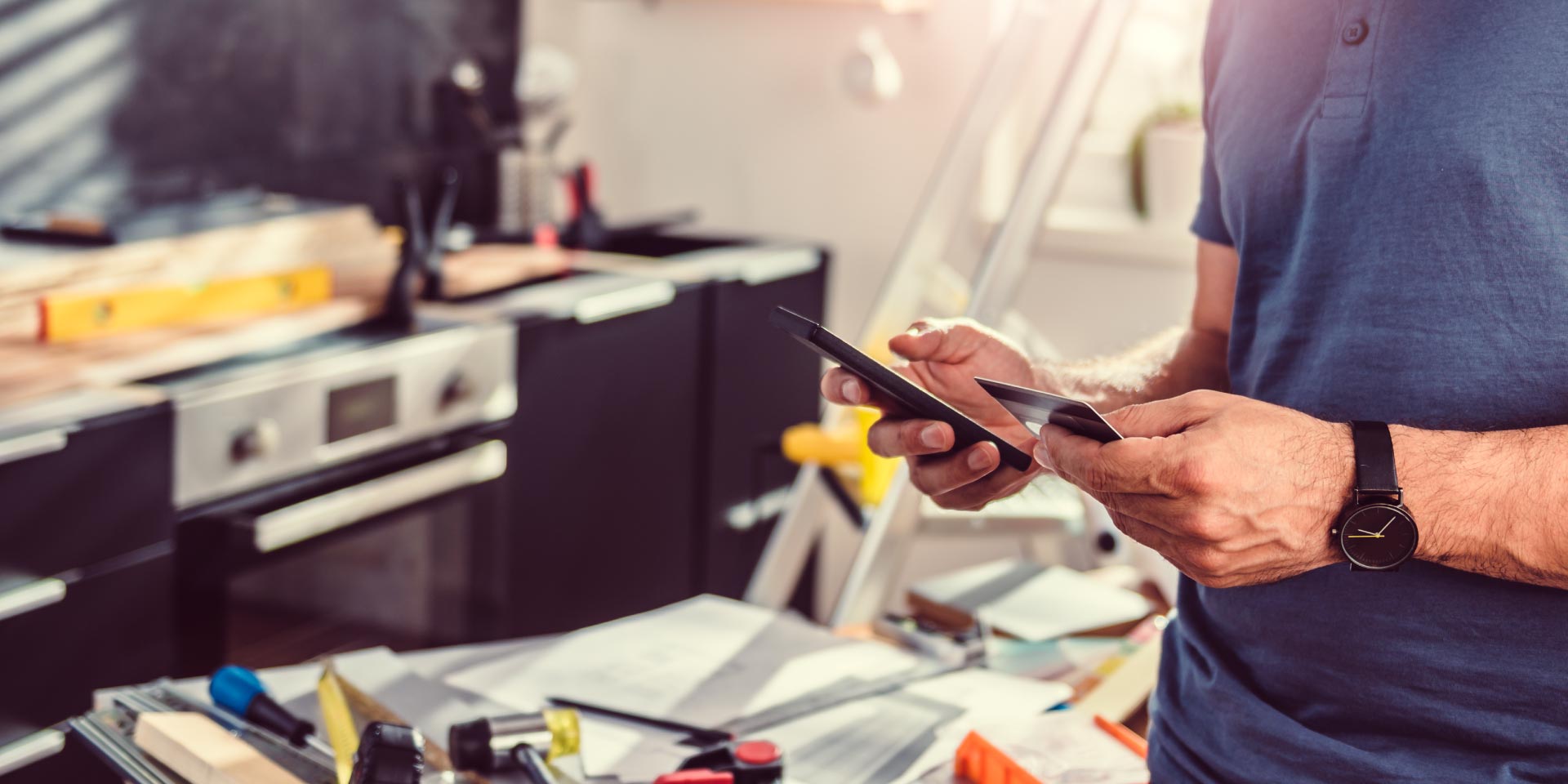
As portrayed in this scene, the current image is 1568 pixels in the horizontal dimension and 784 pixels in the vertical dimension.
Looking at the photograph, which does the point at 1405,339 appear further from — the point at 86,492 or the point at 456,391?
the point at 456,391

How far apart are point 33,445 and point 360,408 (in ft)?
1.72

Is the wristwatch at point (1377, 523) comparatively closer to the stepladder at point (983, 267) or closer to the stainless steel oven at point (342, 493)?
the stepladder at point (983, 267)

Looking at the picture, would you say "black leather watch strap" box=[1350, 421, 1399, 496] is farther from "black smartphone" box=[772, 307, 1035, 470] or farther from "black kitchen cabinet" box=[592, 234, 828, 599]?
"black kitchen cabinet" box=[592, 234, 828, 599]

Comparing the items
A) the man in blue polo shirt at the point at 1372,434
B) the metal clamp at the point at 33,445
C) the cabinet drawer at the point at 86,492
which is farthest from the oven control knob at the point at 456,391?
the man in blue polo shirt at the point at 1372,434

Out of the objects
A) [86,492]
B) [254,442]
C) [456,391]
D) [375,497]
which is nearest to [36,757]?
[86,492]

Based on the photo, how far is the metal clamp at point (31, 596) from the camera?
162 centimetres

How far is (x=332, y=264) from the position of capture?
240 centimetres

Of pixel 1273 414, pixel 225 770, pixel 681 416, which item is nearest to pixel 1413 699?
pixel 1273 414

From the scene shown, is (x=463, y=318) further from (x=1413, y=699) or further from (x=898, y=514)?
(x=1413, y=699)

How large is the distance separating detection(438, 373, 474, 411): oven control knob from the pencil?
4.58 ft

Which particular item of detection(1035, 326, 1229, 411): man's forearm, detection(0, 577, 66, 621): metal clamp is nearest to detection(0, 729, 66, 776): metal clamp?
detection(0, 577, 66, 621): metal clamp

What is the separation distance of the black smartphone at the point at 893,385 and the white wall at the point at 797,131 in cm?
214

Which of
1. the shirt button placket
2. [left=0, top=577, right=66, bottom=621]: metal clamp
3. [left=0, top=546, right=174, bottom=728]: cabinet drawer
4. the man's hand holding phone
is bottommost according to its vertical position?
[left=0, top=546, right=174, bottom=728]: cabinet drawer

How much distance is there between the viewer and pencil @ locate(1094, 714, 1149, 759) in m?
1.07
